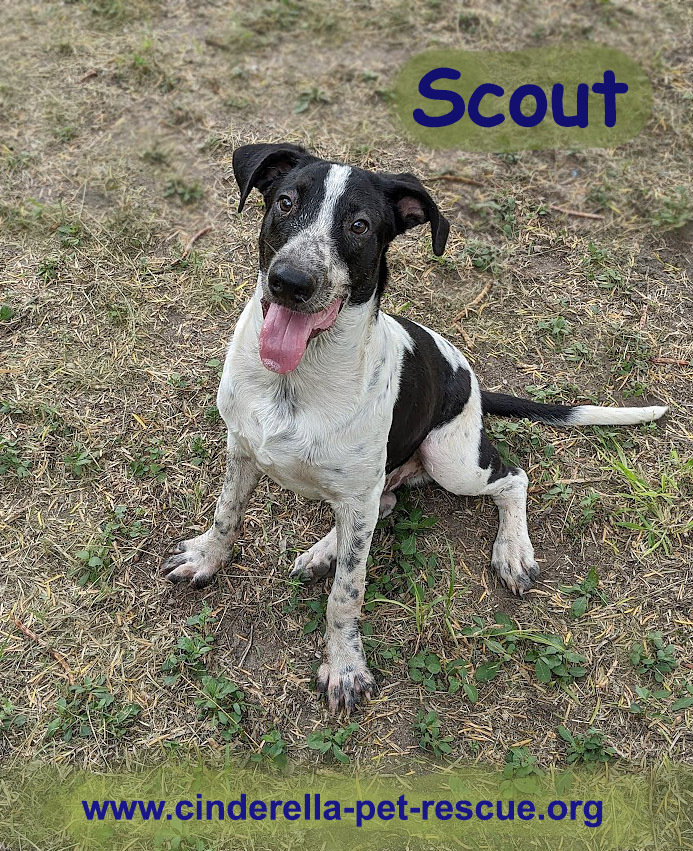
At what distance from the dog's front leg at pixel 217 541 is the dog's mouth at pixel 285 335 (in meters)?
0.92

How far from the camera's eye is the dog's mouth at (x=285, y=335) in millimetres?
2797

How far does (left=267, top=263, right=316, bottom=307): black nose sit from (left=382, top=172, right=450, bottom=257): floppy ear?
0.66 metres

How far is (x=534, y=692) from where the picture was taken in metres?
3.64

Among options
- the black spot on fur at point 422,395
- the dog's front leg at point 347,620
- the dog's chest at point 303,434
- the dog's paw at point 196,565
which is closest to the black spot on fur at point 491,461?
the black spot on fur at point 422,395

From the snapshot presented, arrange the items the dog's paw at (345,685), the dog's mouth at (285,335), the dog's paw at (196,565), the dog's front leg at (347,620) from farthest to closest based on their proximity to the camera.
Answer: the dog's paw at (196,565), the dog's paw at (345,685), the dog's front leg at (347,620), the dog's mouth at (285,335)

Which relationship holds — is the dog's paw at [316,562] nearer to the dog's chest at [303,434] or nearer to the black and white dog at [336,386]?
the black and white dog at [336,386]

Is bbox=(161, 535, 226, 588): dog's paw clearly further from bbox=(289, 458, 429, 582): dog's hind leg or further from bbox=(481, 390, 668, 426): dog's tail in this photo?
bbox=(481, 390, 668, 426): dog's tail

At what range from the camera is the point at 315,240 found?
2.77 m

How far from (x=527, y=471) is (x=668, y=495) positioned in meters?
0.81

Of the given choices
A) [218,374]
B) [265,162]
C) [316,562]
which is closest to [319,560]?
[316,562]

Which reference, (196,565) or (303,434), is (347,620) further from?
(303,434)

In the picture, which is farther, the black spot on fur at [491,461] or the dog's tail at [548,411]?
the dog's tail at [548,411]

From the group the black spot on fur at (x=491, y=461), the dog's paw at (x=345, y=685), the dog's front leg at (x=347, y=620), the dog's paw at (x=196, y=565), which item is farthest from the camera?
the black spot on fur at (x=491, y=461)

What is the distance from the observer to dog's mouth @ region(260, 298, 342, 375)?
280cm
